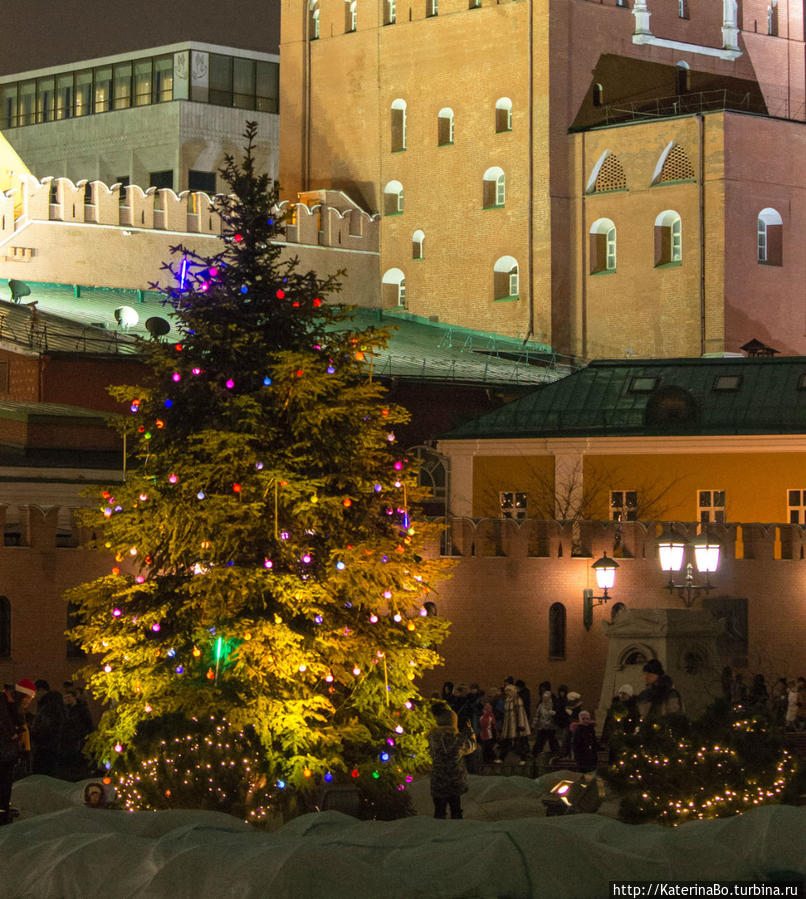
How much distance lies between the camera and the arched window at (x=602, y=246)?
182 feet

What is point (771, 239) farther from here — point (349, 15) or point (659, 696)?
point (659, 696)

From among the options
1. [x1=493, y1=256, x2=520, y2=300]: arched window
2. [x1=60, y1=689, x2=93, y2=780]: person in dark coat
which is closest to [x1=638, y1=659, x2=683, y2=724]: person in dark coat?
[x1=60, y1=689, x2=93, y2=780]: person in dark coat

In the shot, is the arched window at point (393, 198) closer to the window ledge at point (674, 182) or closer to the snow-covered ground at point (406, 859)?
the window ledge at point (674, 182)

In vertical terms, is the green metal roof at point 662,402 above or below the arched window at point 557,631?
above

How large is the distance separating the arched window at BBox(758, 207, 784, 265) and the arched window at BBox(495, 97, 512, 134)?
289 inches

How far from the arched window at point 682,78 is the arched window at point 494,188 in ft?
16.4

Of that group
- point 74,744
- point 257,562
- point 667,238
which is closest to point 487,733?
point 74,744

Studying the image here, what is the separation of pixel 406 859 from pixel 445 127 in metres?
44.5

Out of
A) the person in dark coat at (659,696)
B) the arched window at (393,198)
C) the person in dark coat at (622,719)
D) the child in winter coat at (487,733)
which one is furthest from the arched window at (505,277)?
the person in dark coat at (659,696)

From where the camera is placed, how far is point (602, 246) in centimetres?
5591

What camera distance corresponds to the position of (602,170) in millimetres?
55719

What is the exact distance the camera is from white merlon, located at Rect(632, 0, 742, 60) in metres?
58.2

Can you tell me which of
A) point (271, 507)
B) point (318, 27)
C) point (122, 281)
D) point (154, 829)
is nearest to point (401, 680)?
point (271, 507)

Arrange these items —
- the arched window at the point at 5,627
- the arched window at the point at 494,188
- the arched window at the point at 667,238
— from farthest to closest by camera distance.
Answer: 1. the arched window at the point at 494,188
2. the arched window at the point at 667,238
3. the arched window at the point at 5,627
